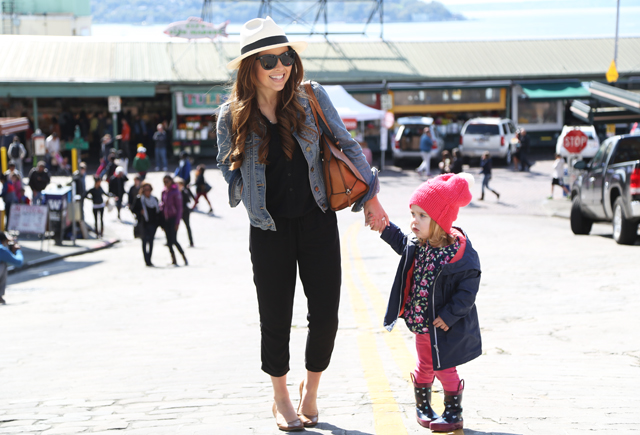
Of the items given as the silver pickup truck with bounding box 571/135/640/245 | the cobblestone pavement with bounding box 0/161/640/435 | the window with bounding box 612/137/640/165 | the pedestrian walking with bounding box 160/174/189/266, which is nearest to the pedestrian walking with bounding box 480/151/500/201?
the silver pickup truck with bounding box 571/135/640/245

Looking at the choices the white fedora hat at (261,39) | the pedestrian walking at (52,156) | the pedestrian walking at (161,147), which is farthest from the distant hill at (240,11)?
the white fedora hat at (261,39)

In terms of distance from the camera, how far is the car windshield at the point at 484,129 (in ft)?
95.6

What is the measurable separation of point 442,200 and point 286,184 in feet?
2.44

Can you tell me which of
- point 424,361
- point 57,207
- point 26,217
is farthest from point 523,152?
point 424,361

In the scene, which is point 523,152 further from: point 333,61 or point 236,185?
point 236,185

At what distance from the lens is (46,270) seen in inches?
566

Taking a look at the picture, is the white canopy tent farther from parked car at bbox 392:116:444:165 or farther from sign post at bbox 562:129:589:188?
sign post at bbox 562:129:589:188

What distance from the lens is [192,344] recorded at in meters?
6.04

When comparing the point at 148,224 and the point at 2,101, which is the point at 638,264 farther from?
the point at 2,101

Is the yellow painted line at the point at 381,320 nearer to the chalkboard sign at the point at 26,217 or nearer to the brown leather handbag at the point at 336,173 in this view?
the brown leather handbag at the point at 336,173

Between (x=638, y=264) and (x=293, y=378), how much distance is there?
6.62 metres

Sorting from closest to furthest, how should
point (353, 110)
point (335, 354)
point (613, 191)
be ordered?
point (335, 354), point (613, 191), point (353, 110)

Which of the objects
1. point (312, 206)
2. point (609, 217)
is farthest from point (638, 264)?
point (312, 206)

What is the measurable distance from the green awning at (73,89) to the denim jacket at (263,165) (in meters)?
28.5
